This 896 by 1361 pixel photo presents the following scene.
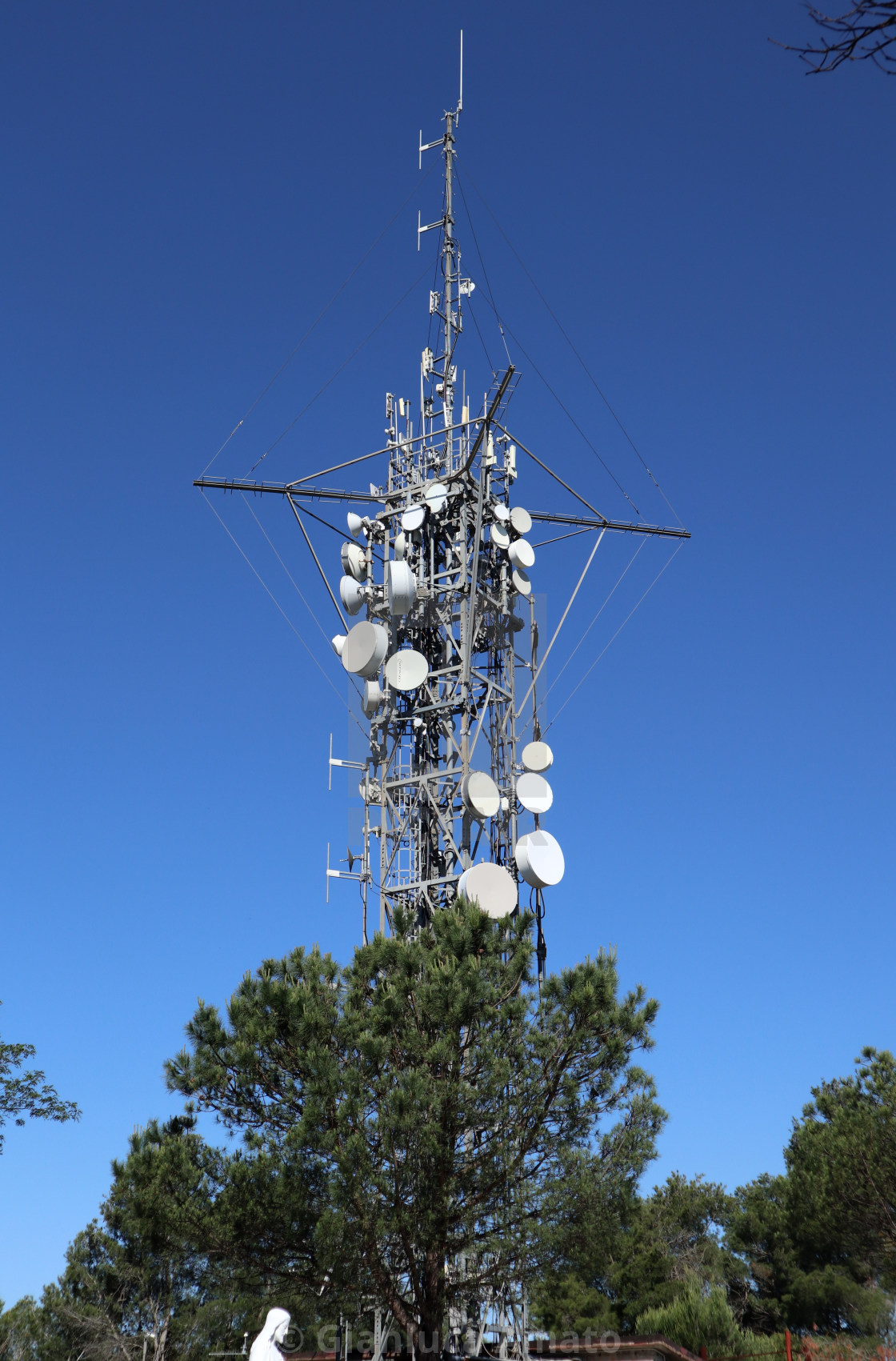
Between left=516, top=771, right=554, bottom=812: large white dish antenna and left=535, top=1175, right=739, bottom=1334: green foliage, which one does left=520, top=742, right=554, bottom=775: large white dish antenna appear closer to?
left=516, top=771, right=554, bottom=812: large white dish antenna

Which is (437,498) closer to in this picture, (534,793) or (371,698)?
(371,698)

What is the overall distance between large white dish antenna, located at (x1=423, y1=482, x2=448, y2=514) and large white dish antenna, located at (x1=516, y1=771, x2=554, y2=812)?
5410 mm

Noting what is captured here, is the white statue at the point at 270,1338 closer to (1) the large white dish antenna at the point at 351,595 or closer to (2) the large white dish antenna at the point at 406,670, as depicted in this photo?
(2) the large white dish antenna at the point at 406,670

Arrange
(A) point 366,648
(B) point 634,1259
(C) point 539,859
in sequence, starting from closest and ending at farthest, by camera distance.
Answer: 1. (C) point 539,859
2. (A) point 366,648
3. (B) point 634,1259

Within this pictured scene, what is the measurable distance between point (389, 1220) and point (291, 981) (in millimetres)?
3499

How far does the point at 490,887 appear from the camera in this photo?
2066cm

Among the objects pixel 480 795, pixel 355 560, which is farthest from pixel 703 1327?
pixel 355 560

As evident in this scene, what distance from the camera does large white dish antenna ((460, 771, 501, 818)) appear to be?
2192 cm

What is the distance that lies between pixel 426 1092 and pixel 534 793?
8.53m

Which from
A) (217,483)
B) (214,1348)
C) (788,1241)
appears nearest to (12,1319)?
(214,1348)

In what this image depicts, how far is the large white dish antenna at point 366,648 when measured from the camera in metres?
23.6

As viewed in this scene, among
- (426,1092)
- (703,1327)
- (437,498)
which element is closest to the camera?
(426,1092)

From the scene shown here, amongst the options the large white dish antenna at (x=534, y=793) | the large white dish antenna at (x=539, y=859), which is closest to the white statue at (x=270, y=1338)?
the large white dish antenna at (x=539, y=859)

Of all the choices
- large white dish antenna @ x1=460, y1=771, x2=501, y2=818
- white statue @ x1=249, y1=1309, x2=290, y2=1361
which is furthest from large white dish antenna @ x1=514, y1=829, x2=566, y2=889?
white statue @ x1=249, y1=1309, x2=290, y2=1361
